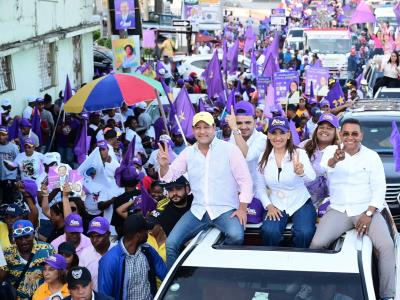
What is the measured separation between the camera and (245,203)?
6.50 metres

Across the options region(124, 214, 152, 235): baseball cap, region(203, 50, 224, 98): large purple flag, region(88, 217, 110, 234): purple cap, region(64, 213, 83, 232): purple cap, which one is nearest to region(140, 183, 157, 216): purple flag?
region(64, 213, 83, 232): purple cap

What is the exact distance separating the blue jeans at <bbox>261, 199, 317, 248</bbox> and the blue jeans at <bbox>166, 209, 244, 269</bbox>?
0.66 ft

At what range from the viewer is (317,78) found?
1902cm

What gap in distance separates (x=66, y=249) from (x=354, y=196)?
228cm

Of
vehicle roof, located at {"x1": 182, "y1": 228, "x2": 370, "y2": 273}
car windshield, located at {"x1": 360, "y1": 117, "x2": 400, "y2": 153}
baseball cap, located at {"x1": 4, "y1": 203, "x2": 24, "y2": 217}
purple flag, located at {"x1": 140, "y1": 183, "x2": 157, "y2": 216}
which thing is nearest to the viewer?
vehicle roof, located at {"x1": 182, "y1": 228, "x2": 370, "y2": 273}

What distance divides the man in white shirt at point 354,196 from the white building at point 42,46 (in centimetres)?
1093

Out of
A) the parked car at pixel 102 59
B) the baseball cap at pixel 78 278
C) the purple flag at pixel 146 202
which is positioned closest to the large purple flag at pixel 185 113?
the purple flag at pixel 146 202

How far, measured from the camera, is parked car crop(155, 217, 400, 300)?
5.32 m

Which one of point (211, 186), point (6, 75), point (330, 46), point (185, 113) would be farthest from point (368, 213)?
point (330, 46)

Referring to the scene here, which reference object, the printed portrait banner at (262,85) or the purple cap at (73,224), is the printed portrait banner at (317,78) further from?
the purple cap at (73,224)

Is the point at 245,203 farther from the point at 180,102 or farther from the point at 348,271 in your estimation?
the point at 180,102

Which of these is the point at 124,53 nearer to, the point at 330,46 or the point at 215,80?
the point at 215,80

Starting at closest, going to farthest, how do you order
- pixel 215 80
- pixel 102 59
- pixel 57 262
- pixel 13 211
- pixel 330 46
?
pixel 57 262
pixel 13 211
pixel 215 80
pixel 102 59
pixel 330 46

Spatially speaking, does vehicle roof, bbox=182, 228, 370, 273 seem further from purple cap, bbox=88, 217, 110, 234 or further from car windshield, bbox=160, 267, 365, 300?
purple cap, bbox=88, 217, 110, 234
